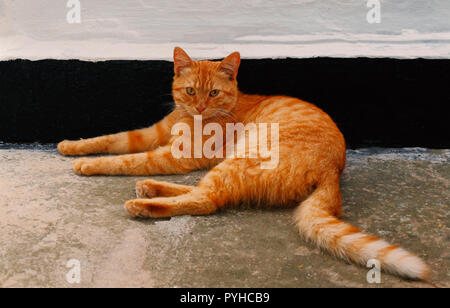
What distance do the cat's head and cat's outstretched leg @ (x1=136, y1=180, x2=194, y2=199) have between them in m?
0.64

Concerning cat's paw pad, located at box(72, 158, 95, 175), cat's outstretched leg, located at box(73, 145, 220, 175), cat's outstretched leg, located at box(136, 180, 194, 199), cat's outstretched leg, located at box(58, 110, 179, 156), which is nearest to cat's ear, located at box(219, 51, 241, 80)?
cat's outstretched leg, located at box(58, 110, 179, 156)

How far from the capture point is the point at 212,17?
10.6 feet

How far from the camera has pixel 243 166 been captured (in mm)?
2217

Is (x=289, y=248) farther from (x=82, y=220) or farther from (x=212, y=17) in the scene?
(x=212, y=17)

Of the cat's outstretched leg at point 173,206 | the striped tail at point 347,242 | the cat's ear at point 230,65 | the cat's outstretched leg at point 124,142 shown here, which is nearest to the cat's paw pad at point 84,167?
the cat's outstretched leg at point 124,142

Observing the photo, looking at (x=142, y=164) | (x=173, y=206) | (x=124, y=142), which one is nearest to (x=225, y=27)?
(x=124, y=142)

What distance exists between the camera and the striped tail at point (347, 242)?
1.61 m

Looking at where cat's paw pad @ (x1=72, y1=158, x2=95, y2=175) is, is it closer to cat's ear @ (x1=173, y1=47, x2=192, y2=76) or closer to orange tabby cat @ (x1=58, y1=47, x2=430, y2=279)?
orange tabby cat @ (x1=58, y1=47, x2=430, y2=279)

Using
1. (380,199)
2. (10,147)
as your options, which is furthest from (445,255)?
(10,147)

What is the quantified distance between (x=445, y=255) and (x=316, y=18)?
6.70 ft

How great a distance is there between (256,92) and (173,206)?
Result: 4.67ft

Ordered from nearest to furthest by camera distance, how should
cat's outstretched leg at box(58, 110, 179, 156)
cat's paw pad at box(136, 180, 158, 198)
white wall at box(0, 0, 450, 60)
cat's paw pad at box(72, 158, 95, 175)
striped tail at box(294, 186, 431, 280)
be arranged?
striped tail at box(294, 186, 431, 280), cat's paw pad at box(136, 180, 158, 198), cat's paw pad at box(72, 158, 95, 175), cat's outstretched leg at box(58, 110, 179, 156), white wall at box(0, 0, 450, 60)

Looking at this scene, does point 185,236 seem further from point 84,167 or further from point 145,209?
point 84,167

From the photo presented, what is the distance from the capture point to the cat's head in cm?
276
